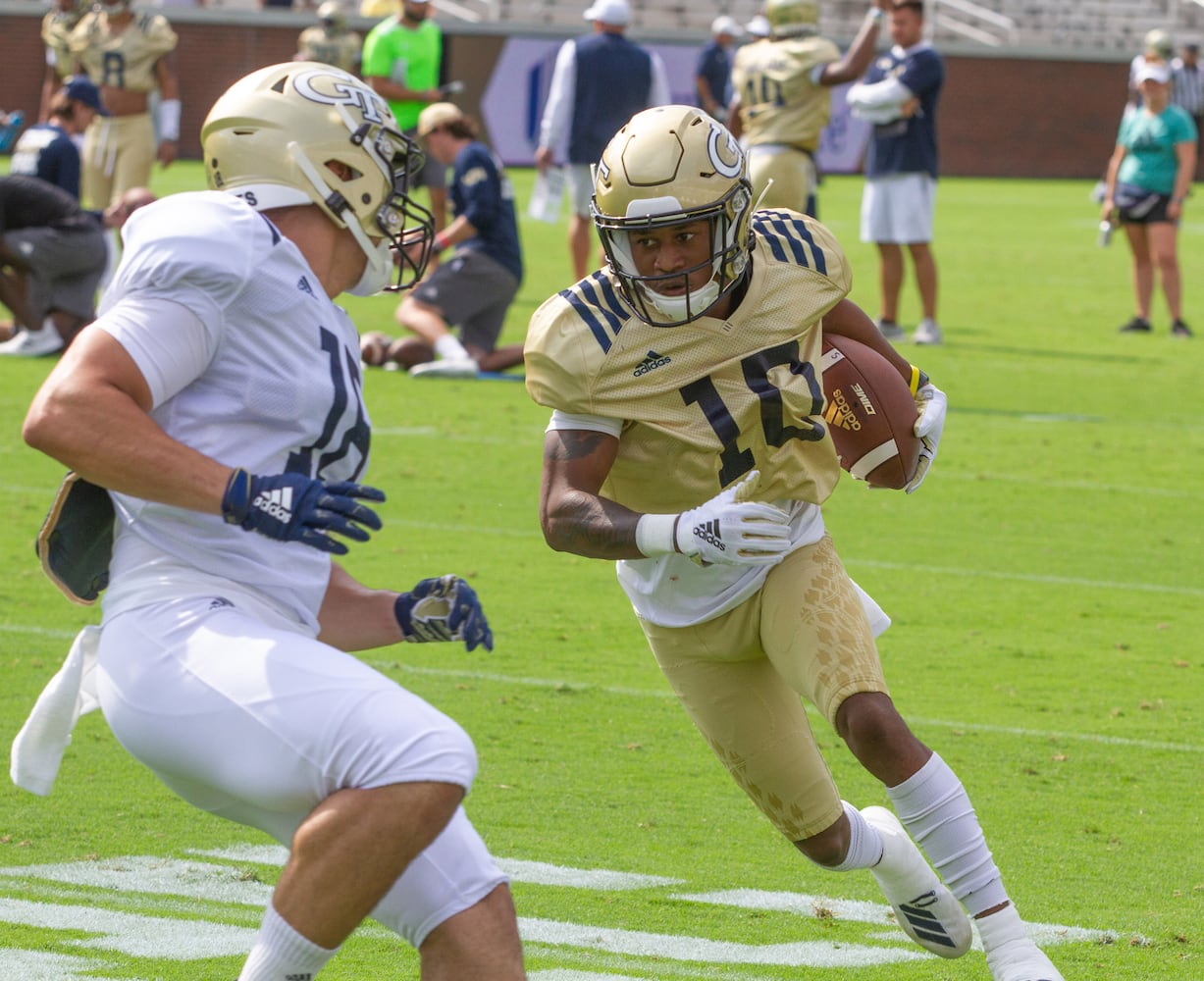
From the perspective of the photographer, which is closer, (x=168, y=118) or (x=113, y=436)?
(x=113, y=436)

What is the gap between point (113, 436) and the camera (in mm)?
2664

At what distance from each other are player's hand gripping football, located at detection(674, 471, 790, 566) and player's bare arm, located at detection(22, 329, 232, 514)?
0.93m

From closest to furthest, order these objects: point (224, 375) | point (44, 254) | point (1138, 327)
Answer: point (224, 375) → point (44, 254) → point (1138, 327)

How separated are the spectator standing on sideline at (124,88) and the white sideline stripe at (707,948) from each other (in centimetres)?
1054

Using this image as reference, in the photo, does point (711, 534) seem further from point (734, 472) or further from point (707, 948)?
point (707, 948)

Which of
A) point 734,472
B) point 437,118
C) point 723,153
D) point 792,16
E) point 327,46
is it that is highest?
point 723,153

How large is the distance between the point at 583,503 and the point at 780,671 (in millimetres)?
516

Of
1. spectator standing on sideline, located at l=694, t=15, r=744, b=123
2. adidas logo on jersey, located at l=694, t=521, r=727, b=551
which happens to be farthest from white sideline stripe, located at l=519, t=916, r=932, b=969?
spectator standing on sideline, located at l=694, t=15, r=744, b=123

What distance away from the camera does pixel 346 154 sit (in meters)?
3.16

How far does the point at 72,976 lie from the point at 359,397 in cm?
122

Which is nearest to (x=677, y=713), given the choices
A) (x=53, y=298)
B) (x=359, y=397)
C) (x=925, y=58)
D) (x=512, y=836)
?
(x=512, y=836)

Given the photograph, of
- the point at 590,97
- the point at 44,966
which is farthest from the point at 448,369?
the point at 44,966

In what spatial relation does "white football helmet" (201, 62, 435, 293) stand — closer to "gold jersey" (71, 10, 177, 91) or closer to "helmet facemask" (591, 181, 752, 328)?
"helmet facemask" (591, 181, 752, 328)

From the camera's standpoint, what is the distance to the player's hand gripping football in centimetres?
333
